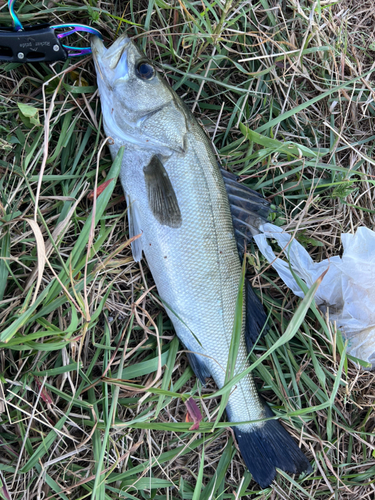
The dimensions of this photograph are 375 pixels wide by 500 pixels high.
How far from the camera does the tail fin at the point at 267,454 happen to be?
2059mm

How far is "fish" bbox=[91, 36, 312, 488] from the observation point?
1869 millimetres

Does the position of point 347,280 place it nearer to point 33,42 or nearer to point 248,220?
point 248,220

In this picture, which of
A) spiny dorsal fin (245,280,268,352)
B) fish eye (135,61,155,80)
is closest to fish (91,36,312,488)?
fish eye (135,61,155,80)

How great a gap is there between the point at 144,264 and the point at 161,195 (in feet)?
1.49

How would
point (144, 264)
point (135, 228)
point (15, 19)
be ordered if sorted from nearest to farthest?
point (15, 19) → point (135, 228) → point (144, 264)

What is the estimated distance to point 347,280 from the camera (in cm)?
221

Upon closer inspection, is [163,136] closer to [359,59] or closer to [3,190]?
[3,190]

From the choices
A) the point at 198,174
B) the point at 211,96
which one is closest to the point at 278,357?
the point at 198,174

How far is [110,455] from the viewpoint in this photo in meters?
1.97

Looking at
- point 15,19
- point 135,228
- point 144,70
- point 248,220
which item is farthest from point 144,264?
point 15,19

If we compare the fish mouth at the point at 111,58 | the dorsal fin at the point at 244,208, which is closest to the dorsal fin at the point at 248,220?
the dorsal fin at the point at 244,208

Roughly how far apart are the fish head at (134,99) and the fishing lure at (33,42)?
0.15 metres

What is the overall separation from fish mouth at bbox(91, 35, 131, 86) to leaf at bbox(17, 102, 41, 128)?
0.39m

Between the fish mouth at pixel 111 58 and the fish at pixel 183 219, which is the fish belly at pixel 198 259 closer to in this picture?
the fish at pixel 183 219
